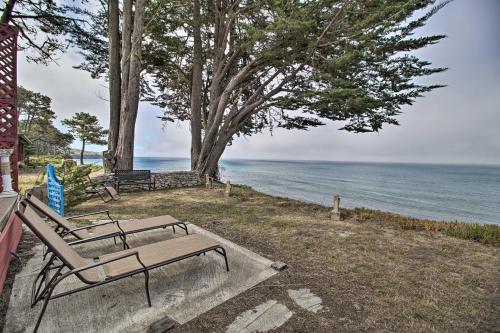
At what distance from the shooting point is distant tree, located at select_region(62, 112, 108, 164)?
38250mm

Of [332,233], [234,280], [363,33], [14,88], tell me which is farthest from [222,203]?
[363,33]

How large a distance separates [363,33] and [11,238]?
11.1 metres

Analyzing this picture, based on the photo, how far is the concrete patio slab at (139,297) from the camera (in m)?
2.37

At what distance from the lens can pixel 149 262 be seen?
2771 mm

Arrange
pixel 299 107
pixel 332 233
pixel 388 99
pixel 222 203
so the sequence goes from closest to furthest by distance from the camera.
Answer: pixel 332 233
pixel 222 203
pixel 388 99
pixel 299 107

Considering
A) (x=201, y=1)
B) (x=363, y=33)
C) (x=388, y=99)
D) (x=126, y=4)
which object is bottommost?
(x=388, y=99)

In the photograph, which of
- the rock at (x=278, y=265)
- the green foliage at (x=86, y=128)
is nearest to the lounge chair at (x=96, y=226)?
the rock at (x=278, y=265)

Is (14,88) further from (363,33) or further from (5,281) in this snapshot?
(363,33)

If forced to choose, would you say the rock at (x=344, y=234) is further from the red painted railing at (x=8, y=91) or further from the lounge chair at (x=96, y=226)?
the red painted railing at (x=8, y=91)

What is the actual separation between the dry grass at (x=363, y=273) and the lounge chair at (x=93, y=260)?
0.78 meters

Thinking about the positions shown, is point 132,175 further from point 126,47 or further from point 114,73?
point 126,47

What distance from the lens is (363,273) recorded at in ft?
12.0

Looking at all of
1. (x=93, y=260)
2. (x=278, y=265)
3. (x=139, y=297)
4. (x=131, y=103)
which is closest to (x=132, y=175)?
(x=131, y=103)

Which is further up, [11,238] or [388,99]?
[388,99]
